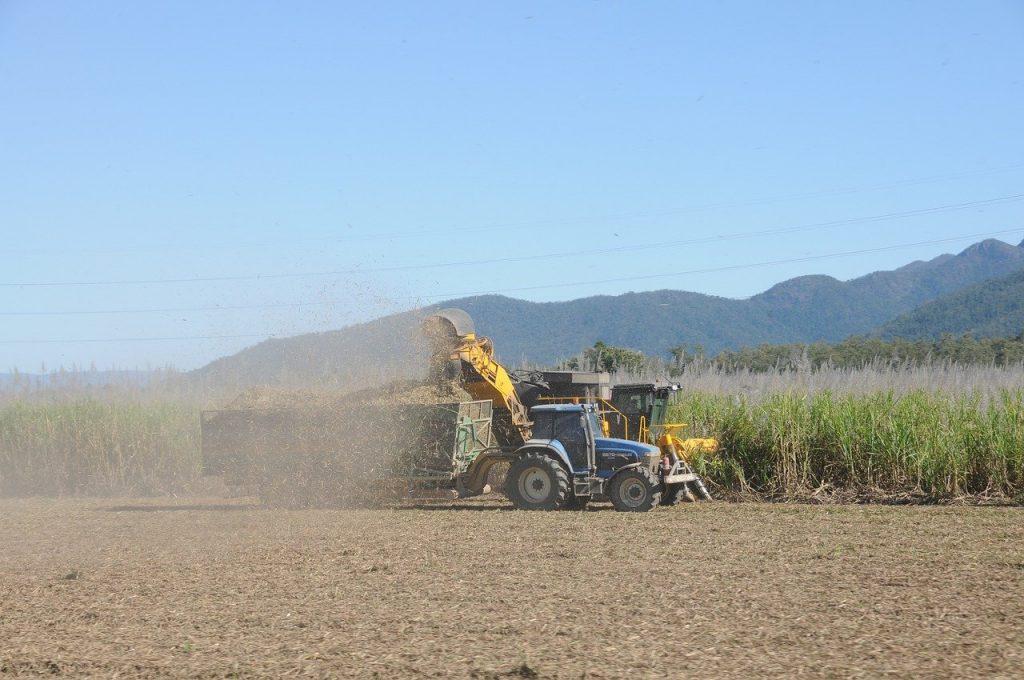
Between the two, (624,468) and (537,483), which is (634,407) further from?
(537,483)

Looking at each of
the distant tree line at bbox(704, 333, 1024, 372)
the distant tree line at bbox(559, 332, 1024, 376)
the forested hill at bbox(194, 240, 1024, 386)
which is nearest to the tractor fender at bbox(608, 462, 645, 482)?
the distant tree line at bbox(559, 332, 1024, 376)

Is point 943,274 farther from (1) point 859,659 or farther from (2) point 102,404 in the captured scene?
(1) point 859,659

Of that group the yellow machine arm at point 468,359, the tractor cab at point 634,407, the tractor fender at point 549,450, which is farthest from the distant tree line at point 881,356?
the tractor fender at point 549,450

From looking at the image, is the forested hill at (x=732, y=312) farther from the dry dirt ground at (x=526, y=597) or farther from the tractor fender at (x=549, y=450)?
the dry dirt ground at (x=526, y=597)

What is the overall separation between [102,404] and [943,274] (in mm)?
138023

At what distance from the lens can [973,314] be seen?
3044 inches

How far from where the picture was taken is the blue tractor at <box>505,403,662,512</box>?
662 inches

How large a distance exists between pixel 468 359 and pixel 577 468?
2892 millimetres

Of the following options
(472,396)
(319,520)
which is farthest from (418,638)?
(472,396)

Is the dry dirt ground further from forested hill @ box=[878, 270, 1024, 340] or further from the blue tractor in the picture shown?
forested hill @ box=[878, 270, 1024, 340]

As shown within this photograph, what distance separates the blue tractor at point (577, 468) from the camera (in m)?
16.8

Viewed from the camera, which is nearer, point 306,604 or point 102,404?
point 306,604

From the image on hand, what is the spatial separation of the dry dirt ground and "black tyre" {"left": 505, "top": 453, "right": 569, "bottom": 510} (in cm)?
95

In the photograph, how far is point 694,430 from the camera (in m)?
21.0
